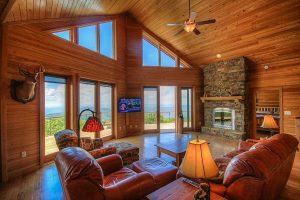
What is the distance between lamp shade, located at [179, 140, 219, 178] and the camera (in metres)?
1.44

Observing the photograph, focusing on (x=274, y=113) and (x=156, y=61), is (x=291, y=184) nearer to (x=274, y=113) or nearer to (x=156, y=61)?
(x=274, y=113)

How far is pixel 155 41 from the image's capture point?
7.82 meters

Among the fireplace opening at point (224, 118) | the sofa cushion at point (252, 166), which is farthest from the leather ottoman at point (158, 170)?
the fireplace opening at point (224, 118)

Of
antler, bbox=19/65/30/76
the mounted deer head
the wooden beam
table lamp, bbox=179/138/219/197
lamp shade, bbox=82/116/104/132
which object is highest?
the wooden beam

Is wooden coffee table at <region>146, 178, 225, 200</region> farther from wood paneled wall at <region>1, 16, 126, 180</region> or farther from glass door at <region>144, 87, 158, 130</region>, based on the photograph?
glass door at <region>144, 87, 158, 130</region>

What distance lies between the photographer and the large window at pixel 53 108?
14.2 feet

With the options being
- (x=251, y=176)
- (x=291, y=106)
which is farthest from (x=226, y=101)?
(x=251, y=176)

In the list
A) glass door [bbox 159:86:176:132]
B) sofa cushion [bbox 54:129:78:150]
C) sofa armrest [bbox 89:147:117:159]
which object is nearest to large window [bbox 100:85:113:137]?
glass door [bbox 159:86:176:132]

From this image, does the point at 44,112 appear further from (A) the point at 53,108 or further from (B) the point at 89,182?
(B) the point at 89,182

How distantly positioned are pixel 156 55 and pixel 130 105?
108 inches

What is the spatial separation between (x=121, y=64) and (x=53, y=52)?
3.03 metres

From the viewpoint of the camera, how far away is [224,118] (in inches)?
292

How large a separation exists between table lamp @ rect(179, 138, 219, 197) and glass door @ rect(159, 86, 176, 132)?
6360 millimetres

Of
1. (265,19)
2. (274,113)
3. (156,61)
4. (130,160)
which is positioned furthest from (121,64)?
(274,113)
